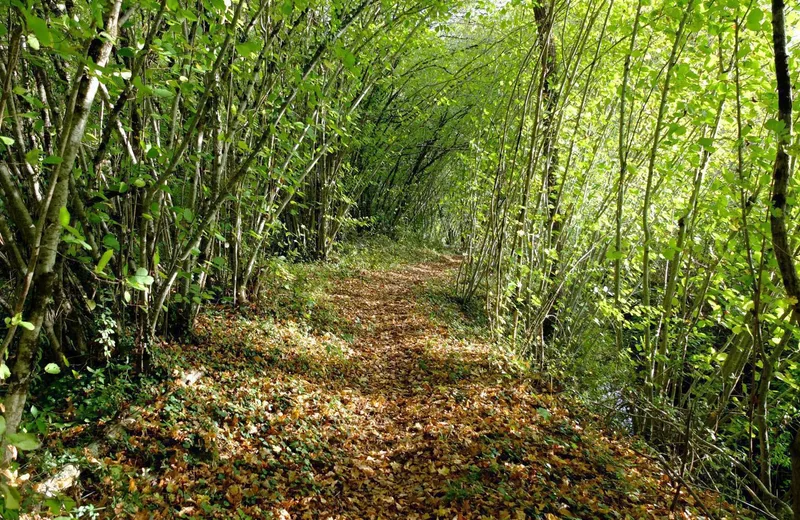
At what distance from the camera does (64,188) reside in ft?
6.71

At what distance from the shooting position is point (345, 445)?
432 cm

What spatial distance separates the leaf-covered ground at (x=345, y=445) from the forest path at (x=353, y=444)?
0.05ft

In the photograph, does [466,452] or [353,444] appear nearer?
[466,452]

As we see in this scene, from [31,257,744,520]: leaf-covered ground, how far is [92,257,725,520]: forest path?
0.5 inches

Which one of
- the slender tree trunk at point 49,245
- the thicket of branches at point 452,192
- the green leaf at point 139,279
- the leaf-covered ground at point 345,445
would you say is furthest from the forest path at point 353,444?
the green leaf at point 139,279

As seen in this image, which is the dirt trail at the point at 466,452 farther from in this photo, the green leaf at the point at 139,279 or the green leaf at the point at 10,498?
the green leaf at the point at 10,498

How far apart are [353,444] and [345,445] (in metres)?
0.10

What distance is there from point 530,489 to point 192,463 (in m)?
2.78

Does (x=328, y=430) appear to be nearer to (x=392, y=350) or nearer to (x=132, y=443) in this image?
(x=132, y=443)

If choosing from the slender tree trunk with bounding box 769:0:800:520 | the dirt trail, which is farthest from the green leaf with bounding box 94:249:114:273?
the slender tree trunk with bounding box 769:0:800:520

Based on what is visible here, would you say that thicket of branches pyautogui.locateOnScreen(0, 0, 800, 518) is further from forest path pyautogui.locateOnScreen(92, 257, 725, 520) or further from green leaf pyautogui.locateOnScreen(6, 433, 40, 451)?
forest path pyautogui.locateOnScreen(92, 257, 725, 520)

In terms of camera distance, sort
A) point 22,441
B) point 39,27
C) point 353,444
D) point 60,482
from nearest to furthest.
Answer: point 22,441, point 39,27, point 60,482, point 353,444

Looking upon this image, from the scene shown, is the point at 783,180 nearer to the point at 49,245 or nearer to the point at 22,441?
the point at 22,441

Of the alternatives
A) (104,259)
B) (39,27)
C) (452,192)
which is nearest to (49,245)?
(104,259)
